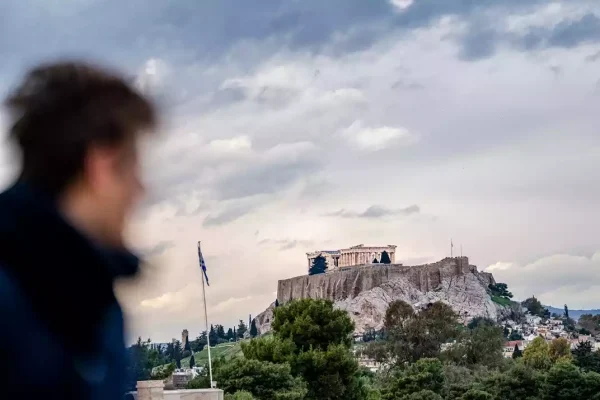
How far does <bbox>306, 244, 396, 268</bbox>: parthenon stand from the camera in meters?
187

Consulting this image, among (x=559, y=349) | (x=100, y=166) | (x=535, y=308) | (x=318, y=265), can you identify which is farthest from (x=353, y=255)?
(x=100, y=166)

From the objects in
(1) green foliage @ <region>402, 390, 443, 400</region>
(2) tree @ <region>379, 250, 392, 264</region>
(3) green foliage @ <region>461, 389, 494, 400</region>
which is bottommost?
(3) green foliage @ <region>461, 389, 494, 400</region>

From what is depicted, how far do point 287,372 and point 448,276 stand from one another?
13127cm

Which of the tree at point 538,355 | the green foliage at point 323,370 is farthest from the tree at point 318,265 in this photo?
the green foliage at point 323,370

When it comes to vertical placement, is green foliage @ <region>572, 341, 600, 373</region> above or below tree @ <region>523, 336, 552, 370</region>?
below

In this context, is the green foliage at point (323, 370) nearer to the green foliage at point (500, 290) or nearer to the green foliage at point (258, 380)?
the green foliage at point (258, 380)

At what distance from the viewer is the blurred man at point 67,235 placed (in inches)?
59.8

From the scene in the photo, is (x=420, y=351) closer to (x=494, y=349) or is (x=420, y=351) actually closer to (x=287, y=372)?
(x=494, y=349)

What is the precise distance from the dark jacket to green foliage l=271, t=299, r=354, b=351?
35584mm

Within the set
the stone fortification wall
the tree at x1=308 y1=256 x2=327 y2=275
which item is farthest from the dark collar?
the tree at x1=308 y1=256 x2=327 y2=275

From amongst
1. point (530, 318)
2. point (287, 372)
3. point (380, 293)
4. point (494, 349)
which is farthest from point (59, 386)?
point (530, 318)

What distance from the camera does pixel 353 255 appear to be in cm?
18950

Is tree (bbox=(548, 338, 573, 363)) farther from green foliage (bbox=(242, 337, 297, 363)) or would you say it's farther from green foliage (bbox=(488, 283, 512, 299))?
green foliage (bbox=(488, 283, 512, 299))

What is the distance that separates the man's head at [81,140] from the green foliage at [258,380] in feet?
95.9
